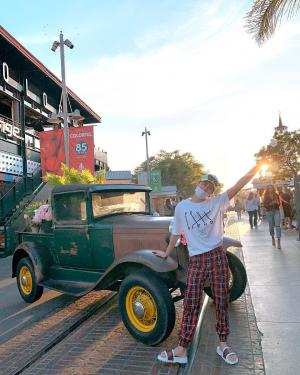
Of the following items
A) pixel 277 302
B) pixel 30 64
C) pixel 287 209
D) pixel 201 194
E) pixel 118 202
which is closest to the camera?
pixel 201 194

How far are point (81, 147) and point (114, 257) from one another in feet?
35.1

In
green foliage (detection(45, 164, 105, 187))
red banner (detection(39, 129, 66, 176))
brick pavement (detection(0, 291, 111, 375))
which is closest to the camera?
brick pavement (detection(0, 291, 111, 375))

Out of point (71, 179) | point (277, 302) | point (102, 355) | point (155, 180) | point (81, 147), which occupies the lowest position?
point (102, 355)

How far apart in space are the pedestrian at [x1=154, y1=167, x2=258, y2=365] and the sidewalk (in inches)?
20.0

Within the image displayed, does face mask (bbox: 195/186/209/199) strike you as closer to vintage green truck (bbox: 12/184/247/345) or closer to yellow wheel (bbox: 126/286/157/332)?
vintage green truck (bbox: 12/184/247/345)

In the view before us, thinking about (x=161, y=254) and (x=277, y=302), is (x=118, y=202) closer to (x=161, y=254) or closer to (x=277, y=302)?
(x=161, y=254)

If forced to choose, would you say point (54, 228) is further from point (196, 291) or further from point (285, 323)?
point (285, 323)

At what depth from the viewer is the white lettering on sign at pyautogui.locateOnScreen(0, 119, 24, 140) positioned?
17.4 m

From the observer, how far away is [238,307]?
5715mm

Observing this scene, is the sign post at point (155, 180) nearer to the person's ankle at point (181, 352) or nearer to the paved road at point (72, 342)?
Answer: the paved road at point (72, 342)

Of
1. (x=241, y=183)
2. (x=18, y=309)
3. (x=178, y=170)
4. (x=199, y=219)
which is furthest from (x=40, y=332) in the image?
(x=178, y=170)

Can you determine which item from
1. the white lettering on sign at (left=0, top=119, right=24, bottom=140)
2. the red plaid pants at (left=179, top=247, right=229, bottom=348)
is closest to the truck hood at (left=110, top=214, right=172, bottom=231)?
the red plaid pants at (left=179, top=247, right=229, bottom=348)

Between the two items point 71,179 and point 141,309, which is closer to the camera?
point 141,309

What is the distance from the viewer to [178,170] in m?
63.4
